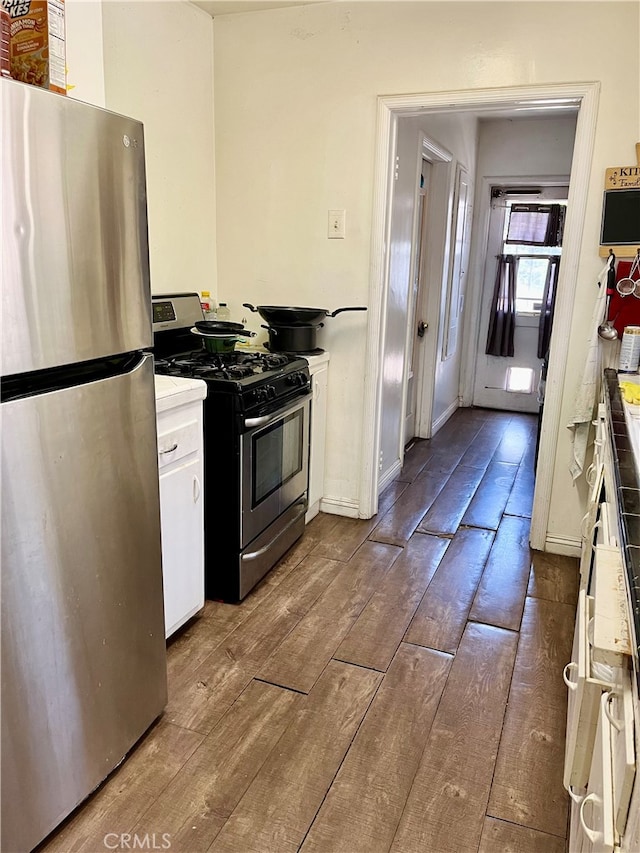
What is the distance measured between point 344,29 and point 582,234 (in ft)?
4.78

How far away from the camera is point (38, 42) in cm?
146

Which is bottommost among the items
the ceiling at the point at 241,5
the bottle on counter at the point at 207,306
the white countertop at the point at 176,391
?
the white countertop at the point at 176,391

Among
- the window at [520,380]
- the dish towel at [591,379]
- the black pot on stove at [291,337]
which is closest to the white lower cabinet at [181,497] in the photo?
the black pot on stove at [291,337]

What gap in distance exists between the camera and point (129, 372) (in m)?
1.58

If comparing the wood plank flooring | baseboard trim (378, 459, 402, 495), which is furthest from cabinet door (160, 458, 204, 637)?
baseboard trim (378, 459, 402, 495)

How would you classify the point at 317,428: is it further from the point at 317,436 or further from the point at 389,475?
the point at 389,475

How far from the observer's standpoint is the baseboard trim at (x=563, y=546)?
3.13 metres

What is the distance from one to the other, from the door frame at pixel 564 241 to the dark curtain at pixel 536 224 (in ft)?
10.4

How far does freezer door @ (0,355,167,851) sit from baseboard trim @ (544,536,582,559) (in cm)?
211

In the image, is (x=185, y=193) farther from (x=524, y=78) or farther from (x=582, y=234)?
(x=582, y=234)

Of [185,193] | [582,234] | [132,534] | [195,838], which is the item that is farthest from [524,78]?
[195,838]

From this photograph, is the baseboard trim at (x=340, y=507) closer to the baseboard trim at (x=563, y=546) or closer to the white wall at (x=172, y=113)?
the baseboard trim at (x=563, y=546)

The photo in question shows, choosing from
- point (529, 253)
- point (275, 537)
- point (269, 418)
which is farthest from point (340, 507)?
point (529, 253)

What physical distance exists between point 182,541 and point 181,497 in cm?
16
